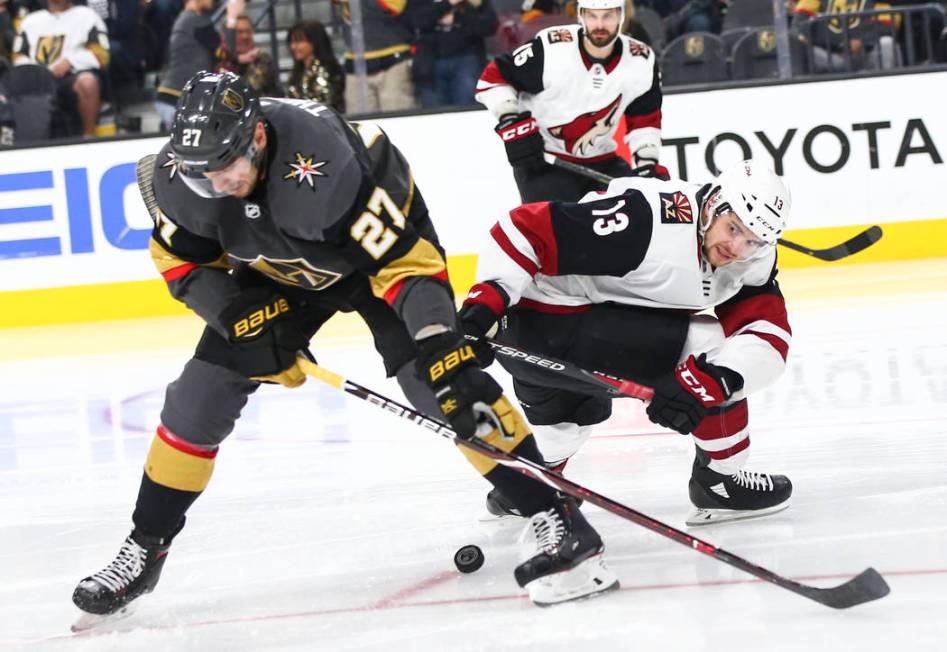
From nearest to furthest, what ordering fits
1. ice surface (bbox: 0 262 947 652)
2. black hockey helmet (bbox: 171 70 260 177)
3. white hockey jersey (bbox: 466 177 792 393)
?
1. black hockey helmet (bbox: 171 70 260 177)
2. ice surface (bbox: 0 262 947 652)
3. white hockey jersey (bbox: 466 177 792 393)

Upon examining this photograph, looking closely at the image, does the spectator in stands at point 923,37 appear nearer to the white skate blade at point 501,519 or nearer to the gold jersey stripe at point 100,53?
the gold jersey stripe at point 100,53

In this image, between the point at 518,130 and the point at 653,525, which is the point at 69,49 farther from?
the point at 653,525

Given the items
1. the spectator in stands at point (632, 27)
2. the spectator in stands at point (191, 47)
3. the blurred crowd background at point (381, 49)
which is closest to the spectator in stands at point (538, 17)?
the blurred crowd background at point (381, 49)

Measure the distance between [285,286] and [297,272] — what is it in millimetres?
153

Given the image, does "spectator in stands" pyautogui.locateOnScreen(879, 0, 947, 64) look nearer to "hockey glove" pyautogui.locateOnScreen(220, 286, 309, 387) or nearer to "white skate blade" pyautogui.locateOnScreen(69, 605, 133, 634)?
"hockey glove" pyautogui.locateOnScreen(220, 286, 309, 387)

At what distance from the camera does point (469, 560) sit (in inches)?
113

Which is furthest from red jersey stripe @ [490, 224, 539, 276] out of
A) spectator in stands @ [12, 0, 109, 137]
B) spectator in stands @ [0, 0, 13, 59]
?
spectator in stands @ [0, 0, 13, 59]

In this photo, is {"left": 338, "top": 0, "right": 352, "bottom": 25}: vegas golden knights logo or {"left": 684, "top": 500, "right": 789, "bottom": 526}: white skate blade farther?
{"left": 338, "top": 0, "right": 352, "bottom": 25}: vegas golden knights logo

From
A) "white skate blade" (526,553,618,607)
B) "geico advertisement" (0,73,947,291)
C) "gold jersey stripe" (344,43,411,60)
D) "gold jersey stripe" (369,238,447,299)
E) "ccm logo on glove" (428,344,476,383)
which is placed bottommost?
"geico advertisement" (0,73,947,291)

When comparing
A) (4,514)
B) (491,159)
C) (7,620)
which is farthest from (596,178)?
(7,620)

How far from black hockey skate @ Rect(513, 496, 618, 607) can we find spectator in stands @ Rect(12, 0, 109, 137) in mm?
5427

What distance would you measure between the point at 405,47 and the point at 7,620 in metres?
4.97

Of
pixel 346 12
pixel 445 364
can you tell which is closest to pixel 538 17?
pixel 346 12

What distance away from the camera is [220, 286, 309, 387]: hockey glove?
2594 millimetres
